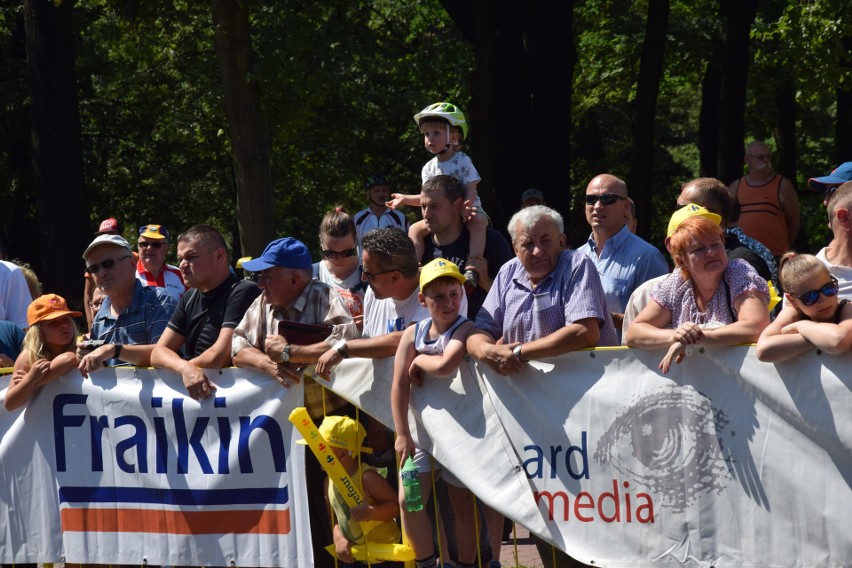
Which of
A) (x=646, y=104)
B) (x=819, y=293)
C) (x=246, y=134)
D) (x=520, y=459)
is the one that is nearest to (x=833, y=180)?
(x=819, y=293)

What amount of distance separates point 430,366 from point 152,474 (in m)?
1.90

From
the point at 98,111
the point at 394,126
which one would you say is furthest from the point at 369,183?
the point at 98,111

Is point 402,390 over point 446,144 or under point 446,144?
under

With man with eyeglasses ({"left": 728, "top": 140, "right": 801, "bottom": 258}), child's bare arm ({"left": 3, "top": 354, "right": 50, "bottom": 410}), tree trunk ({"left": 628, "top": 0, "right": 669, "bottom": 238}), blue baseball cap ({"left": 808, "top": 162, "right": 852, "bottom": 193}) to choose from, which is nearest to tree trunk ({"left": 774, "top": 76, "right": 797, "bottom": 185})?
tree trunk ({"left": 628, "top": 0, "right": 669, "bottom": 238})

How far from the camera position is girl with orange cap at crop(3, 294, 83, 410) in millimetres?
6789

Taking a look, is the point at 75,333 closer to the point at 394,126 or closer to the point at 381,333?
the point at 381,333

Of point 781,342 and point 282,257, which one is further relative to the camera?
point 282,257

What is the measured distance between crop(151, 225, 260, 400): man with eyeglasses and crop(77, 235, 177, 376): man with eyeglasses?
1.12 ft

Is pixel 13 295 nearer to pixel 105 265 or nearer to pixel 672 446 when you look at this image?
pixel 105 265

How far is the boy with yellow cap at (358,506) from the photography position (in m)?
5.80

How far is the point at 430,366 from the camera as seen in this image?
5.63 m

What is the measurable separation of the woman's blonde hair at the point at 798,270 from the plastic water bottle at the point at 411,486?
1928mm

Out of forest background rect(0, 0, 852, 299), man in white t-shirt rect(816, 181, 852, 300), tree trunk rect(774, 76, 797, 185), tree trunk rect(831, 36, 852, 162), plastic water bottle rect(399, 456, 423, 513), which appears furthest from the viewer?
tree trunk rect(774, 76, 797, 185)

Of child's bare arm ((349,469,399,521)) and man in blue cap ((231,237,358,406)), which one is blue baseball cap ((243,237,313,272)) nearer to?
man in blue cap ((231,237,358,406))
